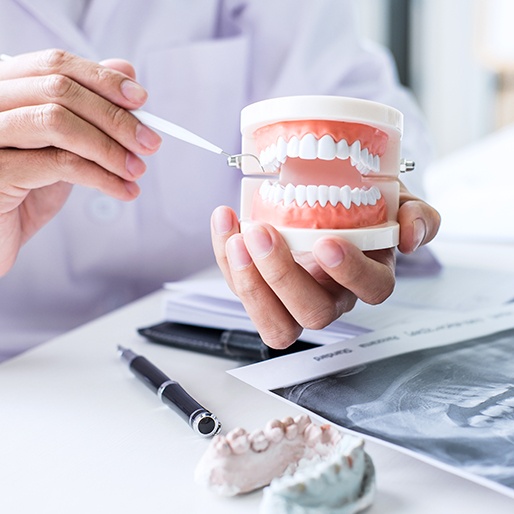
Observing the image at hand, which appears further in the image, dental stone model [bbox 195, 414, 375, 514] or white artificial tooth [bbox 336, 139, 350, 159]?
white artificial tooth [bbox 336, 139, 350, 159]

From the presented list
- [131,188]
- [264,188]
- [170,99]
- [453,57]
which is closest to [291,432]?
[264,188]

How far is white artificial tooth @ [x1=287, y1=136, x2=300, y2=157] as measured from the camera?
1.65ft

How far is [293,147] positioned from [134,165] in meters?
0.17

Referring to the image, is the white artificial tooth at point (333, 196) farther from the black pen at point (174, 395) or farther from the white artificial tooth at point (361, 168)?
the black pen at point (174, 395)

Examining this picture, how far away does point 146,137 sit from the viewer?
577mm

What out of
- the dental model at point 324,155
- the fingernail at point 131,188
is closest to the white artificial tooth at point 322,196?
the dental model at point 324,155

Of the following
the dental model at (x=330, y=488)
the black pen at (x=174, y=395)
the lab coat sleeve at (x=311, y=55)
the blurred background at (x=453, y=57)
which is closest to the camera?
the dental model at (x=330, y=488)

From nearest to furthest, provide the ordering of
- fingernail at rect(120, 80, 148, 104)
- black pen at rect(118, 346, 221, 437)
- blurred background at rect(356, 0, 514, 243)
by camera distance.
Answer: black pen at rect(118, 346, 221, 437)
fingernail at rect(120, 80, 148, 104)
blurred background at rect(356, 0, 514, 243)

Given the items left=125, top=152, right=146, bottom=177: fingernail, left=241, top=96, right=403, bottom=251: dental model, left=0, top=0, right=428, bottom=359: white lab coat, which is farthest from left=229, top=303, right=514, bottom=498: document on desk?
left=0, top=0, right=428, bottom=359: white lab coat

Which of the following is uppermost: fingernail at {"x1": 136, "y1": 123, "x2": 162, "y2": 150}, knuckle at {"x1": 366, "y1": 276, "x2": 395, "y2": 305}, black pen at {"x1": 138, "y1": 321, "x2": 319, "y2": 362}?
fingernail at {"x1": 136, "y1": 123, "x2": 162, "y2": 150}

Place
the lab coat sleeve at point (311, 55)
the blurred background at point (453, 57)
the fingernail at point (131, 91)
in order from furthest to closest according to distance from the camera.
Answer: the blurred background at point (453, 57)
the lab coat sleeve at point (311, 55)
the fingernail at point (131, 91)

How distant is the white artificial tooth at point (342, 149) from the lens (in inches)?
19.7

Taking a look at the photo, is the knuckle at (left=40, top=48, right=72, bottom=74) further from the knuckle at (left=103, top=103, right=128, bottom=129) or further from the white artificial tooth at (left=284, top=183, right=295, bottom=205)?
the white artificial tooth at (left=284, top=183, right=295, bottom=205)

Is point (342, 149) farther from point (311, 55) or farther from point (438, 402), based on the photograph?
point (311, 55)
